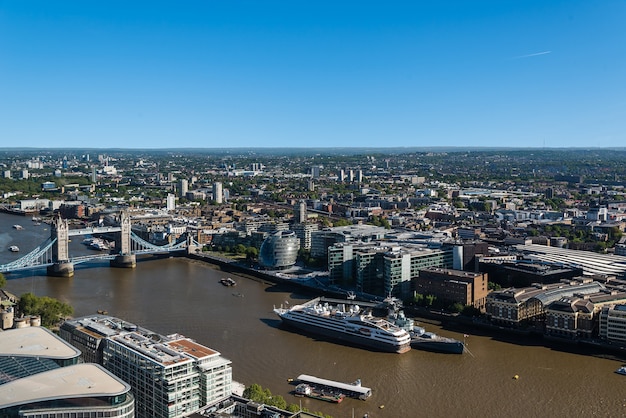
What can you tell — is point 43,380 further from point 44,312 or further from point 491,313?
point 491,313

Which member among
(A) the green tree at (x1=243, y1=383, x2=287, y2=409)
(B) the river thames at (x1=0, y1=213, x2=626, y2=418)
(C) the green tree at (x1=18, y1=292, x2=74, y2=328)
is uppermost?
(C) the green tree at (x1=18, y1=292, x2=74, y2=328)

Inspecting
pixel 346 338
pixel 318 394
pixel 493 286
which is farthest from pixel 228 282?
pixel 318 394

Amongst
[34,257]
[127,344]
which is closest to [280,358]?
[127,344]

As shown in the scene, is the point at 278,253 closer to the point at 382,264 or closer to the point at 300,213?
the point at 382,264

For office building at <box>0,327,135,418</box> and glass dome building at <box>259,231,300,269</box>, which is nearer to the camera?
office building at <box>0,327,135,418</box>

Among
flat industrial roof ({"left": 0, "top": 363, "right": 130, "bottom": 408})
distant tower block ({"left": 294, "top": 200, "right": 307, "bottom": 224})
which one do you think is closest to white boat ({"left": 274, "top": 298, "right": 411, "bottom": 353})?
flat industrial roof ({"left": 0, "top": 363, "right": 130, "bottom": 408})

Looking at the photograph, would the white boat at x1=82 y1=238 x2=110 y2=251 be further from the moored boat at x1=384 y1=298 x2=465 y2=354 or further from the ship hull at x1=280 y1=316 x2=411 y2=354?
the moored boat at x1=384 y1=298 x2=465 y2=354

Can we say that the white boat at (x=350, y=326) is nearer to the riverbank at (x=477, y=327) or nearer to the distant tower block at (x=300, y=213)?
the riverbank at (x=477, y=327)

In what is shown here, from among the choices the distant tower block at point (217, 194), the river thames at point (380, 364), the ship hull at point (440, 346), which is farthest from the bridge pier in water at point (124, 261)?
the distant tower block at point (217, 194)
